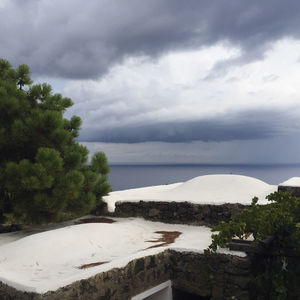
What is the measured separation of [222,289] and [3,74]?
22.9ft

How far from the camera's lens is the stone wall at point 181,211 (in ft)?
22.8

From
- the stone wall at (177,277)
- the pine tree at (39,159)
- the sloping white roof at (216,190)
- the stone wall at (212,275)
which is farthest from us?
the sloping white roof at (216,190)

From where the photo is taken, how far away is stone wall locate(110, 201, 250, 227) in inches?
273

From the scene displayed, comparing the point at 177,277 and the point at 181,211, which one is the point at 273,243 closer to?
the point at 177,277

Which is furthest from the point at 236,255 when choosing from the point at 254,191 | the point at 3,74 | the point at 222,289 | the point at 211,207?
the point at 3,74

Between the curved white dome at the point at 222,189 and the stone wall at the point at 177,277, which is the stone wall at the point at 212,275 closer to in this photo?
the stone wall at the point at 177,277

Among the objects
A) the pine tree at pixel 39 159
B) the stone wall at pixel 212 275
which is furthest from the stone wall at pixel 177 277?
the pine tree at pixel 39 159

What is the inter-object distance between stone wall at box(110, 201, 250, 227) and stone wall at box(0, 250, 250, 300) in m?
2.25

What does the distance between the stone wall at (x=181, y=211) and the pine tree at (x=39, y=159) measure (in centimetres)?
96

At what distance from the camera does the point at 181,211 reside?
7.32m

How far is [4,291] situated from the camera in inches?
148

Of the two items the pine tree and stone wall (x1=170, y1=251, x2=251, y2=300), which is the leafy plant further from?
the pine tree

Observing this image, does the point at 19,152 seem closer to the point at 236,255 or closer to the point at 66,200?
the point at 66,200

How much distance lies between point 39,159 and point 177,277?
3.51 meters
